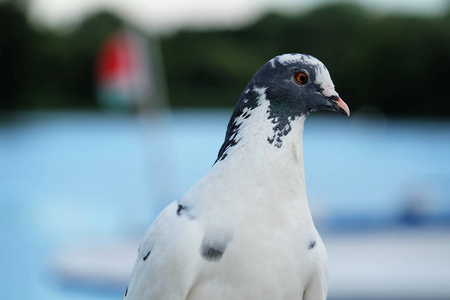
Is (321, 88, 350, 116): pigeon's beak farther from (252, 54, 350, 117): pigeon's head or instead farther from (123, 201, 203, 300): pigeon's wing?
(123, 201, 203, 300): pigeon's wing

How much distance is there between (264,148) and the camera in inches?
58.3

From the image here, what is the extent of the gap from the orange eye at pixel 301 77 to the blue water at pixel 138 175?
17.2 feet

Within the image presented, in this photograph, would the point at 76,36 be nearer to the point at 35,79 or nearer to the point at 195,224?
the point at 35,79

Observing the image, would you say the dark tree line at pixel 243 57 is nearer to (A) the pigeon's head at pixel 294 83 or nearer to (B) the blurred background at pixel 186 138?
(B) the blurred background at pixel 186 138

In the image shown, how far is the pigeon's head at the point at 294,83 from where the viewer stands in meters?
1.47

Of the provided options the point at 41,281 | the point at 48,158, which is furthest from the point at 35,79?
the point at 41,281

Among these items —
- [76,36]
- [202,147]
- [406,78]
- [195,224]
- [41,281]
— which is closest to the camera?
[195,224]

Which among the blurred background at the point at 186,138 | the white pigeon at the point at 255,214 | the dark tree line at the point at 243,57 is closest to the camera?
the white pigeon at the point at 255,214

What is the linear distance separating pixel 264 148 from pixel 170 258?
344 mm

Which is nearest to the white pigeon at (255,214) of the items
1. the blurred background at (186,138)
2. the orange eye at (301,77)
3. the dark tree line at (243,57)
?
the orange eye at (301,77)

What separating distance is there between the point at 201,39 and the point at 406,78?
8.94 metres

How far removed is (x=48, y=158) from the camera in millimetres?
18797

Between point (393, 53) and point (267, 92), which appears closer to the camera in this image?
point (267, 92)

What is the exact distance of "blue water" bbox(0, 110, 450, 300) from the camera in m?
8.67
